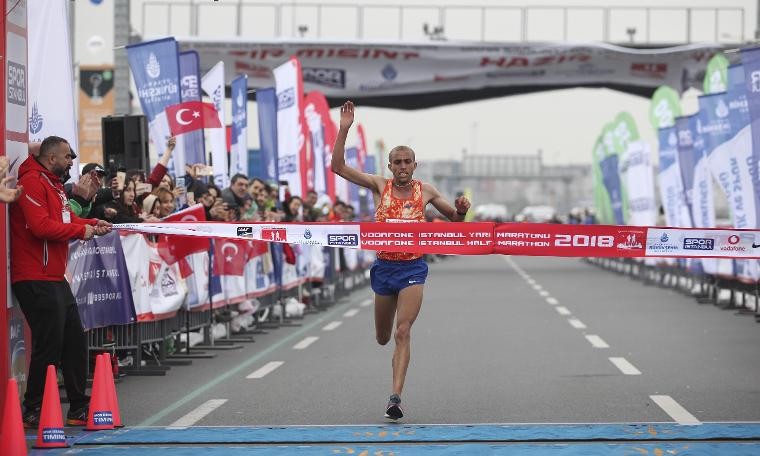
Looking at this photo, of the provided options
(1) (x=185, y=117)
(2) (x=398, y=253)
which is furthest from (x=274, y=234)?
(1) (x=185, y=117)

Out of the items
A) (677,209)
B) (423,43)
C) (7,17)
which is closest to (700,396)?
(7,17)

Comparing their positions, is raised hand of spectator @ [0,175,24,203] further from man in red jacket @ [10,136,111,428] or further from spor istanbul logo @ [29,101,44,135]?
spor istanbul logo @ [29,101,44,135]

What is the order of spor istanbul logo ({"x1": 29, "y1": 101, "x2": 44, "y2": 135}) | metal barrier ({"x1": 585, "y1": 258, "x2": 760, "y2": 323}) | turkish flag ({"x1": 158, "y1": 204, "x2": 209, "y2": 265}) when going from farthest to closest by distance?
Answer: metal barrier ({"x1": 585, "y1": 258, "x2": 760, "y2": 323}) < turkish flag ({"x1": 158, "y1": 204, "x2": 209, "y2": 265}) < spor istanbul logo ({"x1": 29, "y1": 101, "x2": 44, "y2": 135})

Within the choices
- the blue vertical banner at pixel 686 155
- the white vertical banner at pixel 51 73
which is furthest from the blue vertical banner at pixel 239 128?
the white vertical banner at pixel 51 73

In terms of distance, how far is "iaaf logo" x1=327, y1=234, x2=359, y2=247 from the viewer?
9964 mm

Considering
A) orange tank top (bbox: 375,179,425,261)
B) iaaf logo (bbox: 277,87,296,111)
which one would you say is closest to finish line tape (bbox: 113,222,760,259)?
orange tank top (bbox: 375,179,425,261)

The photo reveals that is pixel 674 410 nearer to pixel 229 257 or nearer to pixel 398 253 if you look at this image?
pixel 398 253

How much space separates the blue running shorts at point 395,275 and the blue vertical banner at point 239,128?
13.4 meters

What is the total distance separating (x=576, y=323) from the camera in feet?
59.6

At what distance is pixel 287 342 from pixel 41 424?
7704 mm

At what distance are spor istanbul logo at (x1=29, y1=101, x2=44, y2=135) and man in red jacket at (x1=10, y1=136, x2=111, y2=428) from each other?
2.78 metres

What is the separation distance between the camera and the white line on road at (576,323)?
17.7m

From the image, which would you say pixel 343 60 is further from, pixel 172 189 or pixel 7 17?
pixel 7 17

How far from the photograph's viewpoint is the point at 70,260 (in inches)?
423
